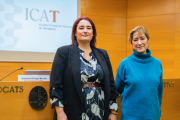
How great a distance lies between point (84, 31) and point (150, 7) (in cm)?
271

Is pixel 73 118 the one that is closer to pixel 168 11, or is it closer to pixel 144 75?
pixel 144 75

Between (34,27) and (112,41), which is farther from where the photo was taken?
(112,41)

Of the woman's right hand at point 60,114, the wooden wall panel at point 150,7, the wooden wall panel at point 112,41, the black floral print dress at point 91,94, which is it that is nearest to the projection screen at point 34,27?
the wooden wall panel at point 112,41

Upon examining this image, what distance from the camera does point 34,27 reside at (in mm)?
3215

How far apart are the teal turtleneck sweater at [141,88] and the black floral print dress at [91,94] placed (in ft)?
0.78

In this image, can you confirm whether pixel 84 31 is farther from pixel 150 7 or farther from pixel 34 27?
pixel 150 7

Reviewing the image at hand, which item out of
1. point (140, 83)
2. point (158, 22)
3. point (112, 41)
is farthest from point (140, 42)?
point (158, 22)

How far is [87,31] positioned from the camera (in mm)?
1593

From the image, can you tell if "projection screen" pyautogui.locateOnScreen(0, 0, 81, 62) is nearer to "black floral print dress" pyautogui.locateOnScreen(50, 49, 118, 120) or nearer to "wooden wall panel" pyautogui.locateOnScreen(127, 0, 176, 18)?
"wooden wall panel" pyautogui.locateOnScreen(127, 0, 176, 18)

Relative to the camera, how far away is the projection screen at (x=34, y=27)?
3072 millimetres

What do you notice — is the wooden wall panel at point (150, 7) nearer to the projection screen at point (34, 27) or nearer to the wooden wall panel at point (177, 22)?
the wooden wall panel at point (177, 22)

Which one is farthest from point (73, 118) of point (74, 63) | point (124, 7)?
point (124, 7)

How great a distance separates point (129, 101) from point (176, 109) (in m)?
1.02

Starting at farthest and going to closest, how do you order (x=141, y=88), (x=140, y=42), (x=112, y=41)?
(x=112, y=41) < (x=140, y=42) < (x=141, y=88)
